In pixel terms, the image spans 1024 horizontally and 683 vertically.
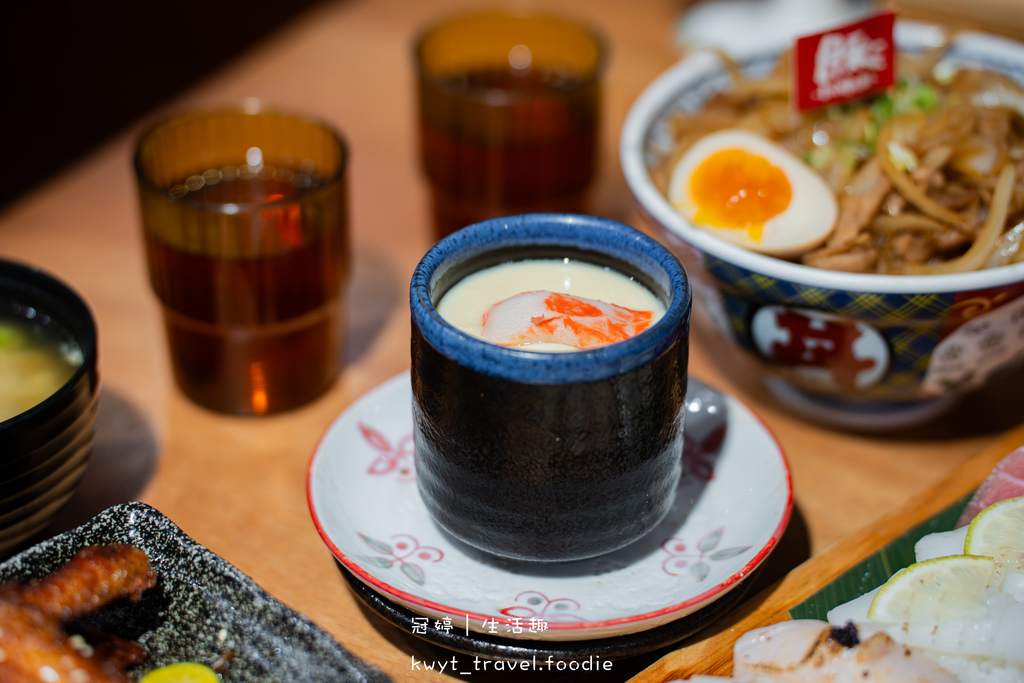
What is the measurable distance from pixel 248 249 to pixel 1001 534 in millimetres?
999

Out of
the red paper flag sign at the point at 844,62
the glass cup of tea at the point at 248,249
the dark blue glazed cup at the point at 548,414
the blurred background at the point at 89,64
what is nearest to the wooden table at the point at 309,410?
the glass cup of tea at the point at 248,249

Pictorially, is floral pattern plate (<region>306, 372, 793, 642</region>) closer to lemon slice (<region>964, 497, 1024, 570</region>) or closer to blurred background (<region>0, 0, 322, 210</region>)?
lemon slice (<region>964, 497, 1024, 570</region>)

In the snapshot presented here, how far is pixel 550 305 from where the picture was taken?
980 millimetres

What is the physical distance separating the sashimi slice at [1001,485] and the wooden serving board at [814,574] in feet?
0.17

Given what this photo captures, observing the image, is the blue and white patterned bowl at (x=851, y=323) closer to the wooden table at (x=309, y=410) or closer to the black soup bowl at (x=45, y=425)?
the wooden table at (x=309, y=410)

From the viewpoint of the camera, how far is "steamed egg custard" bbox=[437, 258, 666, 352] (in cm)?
96

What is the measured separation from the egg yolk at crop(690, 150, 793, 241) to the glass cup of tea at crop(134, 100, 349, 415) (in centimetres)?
53

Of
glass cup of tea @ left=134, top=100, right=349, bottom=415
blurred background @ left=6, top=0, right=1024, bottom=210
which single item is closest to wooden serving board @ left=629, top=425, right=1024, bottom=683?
glass cup of tea @ left=134, top=100, right=349, bottom=415

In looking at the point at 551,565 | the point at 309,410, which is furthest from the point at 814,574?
the point at 309,410

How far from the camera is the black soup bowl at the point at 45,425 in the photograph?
3.31 feet

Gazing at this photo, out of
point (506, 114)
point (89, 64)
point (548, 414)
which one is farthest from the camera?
point (89, 64)

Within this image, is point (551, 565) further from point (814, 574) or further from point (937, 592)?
point (937, 592)

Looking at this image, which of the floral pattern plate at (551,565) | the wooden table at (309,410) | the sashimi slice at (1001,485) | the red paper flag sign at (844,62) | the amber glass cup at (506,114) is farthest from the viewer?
the amber glass cup at (506,114)

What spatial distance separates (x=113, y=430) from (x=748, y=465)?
3.09 ft
